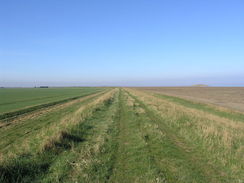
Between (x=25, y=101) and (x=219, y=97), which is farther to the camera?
(x=219, y=97)

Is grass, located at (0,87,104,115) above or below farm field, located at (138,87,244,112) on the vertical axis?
above

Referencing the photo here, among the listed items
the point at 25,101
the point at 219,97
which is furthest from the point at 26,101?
the point at 219,97

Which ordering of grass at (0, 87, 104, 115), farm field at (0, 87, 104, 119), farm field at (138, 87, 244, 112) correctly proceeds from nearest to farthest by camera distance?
farm field at (0, 87, 104, 119), grass at (0, 87, 104, 115), farm field at (138, 87, 244, 112)

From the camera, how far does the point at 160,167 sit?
4816 millimetres

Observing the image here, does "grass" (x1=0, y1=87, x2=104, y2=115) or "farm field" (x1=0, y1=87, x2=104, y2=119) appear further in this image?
"grass" (x1=0, y1=87, x2=104, y2=115)

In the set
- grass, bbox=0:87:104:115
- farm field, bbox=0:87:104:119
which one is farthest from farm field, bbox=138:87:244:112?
grass, bbox=0:87:104:115

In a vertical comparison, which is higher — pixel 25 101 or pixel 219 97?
pixel 25 101

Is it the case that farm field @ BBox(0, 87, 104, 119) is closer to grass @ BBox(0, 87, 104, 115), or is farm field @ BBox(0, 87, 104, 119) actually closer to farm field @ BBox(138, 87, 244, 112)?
grass @ BBox(0, 87, 104, 115)

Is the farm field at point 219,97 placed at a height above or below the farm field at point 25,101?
below

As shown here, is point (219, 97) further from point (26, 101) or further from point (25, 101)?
point (25, 101)

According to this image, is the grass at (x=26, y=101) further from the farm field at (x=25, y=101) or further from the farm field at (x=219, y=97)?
the farm field at (x=219, y=97)

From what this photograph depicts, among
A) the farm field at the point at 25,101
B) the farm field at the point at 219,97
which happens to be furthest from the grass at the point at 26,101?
the farm field at the point at 219,97

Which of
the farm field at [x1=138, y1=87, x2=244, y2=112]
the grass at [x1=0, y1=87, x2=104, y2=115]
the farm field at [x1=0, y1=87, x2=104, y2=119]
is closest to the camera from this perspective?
the farm field at [x1=0, y1=87, x2=104, y2=119]

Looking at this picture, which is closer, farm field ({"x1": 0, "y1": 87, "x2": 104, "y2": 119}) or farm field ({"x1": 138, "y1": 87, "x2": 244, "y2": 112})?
farm field ({"x1": 0, "y1": 87, "x2": 104, "y2": 119})
